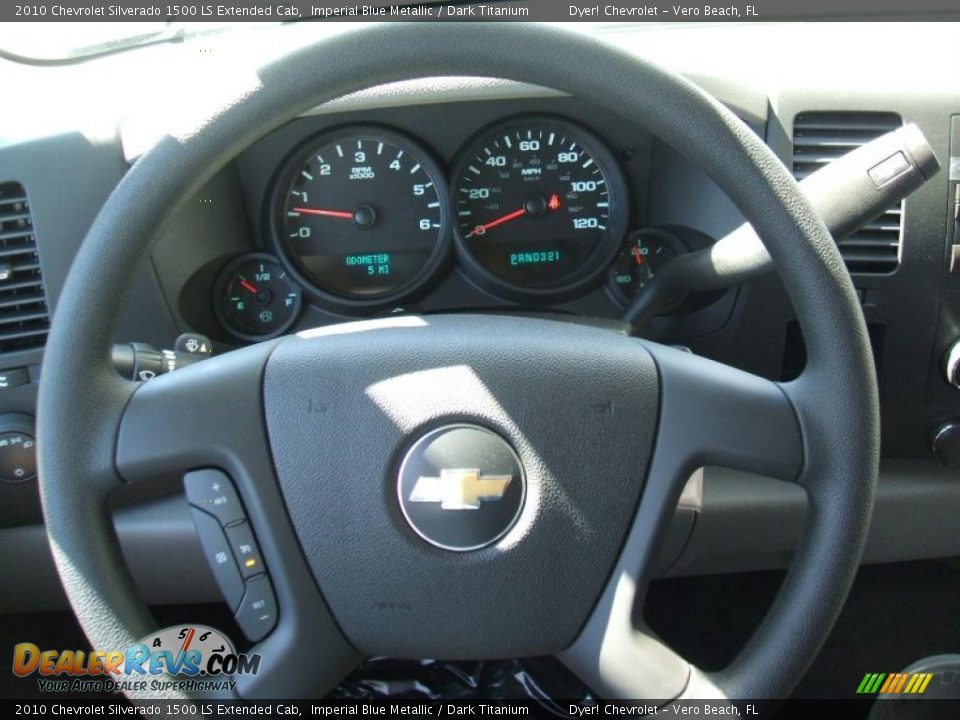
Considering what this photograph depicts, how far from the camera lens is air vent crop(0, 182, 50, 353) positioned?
1.63m

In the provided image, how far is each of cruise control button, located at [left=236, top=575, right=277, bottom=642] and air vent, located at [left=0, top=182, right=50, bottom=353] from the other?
802mm

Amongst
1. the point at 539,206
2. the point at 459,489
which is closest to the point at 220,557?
the point at 459,489

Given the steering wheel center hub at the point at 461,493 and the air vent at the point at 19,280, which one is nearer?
the steering wheel center hub at the point at 461,493

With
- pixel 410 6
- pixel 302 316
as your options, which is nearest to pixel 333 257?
pixel 302 316

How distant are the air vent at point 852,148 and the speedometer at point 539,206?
37 cm

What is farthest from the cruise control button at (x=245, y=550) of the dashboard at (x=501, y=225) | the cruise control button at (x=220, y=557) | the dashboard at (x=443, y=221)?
the dashboard at (x=443, y=221)

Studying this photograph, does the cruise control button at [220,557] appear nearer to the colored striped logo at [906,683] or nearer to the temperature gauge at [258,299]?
the temperature gauge at [258,299]

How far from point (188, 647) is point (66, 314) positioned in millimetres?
357

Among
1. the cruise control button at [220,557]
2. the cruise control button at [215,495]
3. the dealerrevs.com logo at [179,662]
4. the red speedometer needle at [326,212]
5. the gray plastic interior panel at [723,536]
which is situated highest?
the red speedometer needle at [326,212]

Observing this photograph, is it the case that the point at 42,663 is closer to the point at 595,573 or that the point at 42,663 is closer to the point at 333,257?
the point at 333,257

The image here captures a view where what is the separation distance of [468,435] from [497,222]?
972mm

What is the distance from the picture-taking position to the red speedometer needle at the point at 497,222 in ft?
6.46
